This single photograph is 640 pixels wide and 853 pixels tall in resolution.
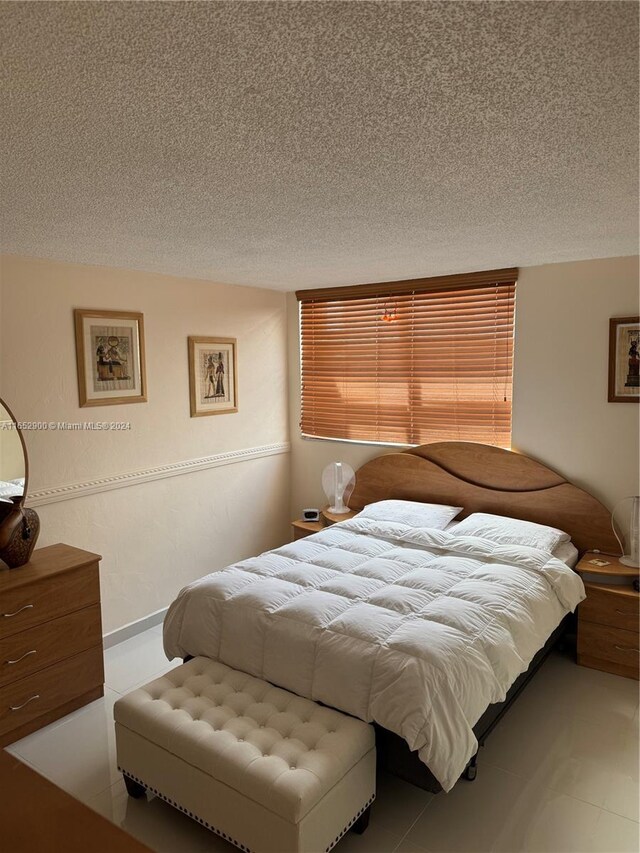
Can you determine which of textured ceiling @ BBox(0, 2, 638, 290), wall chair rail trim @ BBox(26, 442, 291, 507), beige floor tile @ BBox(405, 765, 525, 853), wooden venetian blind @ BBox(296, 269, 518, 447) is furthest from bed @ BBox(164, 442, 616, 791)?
textured ceiling @ BBox(0, 2, 638, 290)

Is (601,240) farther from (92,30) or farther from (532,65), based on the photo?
(92,30)

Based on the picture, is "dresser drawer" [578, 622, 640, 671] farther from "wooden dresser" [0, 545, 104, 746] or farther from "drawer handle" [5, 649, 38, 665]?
"drawer handle" [5, 649, 38, 665]

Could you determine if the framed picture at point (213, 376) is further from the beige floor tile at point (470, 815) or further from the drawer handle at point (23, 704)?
the beige floor tile at point (470, 815)

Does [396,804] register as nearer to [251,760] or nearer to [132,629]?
[251,760]

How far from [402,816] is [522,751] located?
2.19 ft

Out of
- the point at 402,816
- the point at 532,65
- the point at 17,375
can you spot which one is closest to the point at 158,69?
the point at 532,65

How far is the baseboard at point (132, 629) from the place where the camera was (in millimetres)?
3590

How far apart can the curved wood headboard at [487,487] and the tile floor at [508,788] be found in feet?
2.93

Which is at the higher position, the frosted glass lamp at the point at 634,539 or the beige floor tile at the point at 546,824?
the frosted glass lamp at the point at 634,539

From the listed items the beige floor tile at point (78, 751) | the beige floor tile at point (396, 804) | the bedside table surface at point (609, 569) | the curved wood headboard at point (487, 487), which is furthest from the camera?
the curved wood headboard at point (487, 487)

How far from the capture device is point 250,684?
2391mm

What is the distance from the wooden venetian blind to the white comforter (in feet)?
3.48

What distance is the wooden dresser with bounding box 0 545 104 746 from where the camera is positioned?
105 inches

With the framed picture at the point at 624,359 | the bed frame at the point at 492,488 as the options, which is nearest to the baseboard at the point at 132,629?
the bed frame at the point at 492,488
